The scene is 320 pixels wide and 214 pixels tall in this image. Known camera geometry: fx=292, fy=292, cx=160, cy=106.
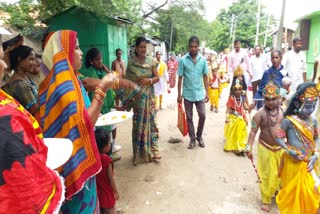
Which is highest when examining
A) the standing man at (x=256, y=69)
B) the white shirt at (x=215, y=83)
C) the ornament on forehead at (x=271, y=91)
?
the standing man at (x=256, y=69)

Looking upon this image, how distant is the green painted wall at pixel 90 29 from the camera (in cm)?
768

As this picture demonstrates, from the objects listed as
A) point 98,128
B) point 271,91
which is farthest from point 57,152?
point 271,91

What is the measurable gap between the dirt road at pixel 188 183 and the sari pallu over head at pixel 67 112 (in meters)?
1.71

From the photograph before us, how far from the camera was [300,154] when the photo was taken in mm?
2908

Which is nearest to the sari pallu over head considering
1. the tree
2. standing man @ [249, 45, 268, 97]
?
the tree

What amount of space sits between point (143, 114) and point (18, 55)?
6.97 ft

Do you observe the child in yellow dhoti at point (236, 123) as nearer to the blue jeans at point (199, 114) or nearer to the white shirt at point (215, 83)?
the blue jeans at point (199, 114)

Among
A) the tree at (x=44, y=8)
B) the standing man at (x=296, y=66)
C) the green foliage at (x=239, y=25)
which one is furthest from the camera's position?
the green foliage at (x=239, y=25)

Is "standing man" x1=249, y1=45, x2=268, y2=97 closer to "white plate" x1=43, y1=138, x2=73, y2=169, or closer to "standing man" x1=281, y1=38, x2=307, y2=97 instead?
"standing man" x1=281, y1=38, x2=307, y2=97

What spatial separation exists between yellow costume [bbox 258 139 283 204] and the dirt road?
208mm

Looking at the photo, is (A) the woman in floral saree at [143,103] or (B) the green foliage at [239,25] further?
(B) the green foliage at [239,25]

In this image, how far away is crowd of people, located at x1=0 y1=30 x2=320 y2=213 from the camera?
1.10m

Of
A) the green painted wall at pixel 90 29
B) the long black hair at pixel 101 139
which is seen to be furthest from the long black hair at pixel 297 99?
the green painted wall at pixel 90 29

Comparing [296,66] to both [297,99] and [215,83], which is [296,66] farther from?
[297,99]
